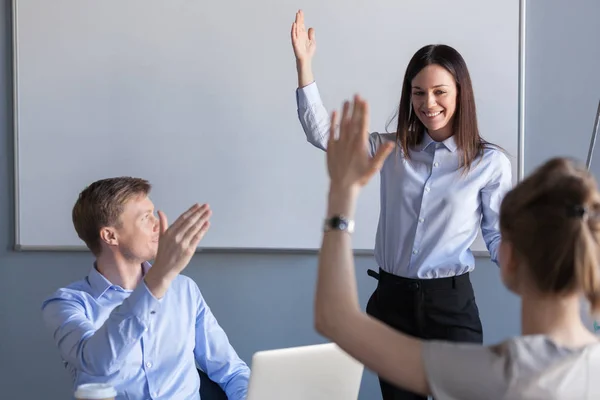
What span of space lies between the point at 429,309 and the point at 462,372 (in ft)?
4.09

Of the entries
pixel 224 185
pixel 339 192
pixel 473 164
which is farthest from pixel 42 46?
pixel 339 192

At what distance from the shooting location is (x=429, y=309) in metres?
2.29

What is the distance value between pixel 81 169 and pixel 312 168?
3.06 ft

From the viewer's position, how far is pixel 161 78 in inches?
119

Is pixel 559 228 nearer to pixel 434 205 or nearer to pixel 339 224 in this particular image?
pixel 339 224

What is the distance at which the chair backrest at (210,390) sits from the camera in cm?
212

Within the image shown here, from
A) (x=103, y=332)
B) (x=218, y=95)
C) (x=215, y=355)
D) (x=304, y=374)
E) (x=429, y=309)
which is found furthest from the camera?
(x=218, y=95)

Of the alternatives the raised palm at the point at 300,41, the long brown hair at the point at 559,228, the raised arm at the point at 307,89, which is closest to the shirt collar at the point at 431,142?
the raised arm at the point at 307,89

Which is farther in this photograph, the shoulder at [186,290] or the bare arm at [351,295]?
the shoulder at [186,290]

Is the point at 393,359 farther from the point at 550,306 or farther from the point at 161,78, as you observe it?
the point at 161,78

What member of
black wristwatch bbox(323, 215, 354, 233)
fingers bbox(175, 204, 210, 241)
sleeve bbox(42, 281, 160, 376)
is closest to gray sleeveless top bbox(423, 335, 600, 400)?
black wristwatch bbox(323, 215, 354, 233)

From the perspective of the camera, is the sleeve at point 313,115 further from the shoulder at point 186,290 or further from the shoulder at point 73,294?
the shoulder at point 73,294

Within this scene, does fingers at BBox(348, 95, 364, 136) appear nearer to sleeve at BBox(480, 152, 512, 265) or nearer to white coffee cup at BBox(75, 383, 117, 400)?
white coffee cup at BBox(75, 383, 117, 400)

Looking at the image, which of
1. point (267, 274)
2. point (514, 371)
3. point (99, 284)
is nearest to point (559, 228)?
point (514, 371)
